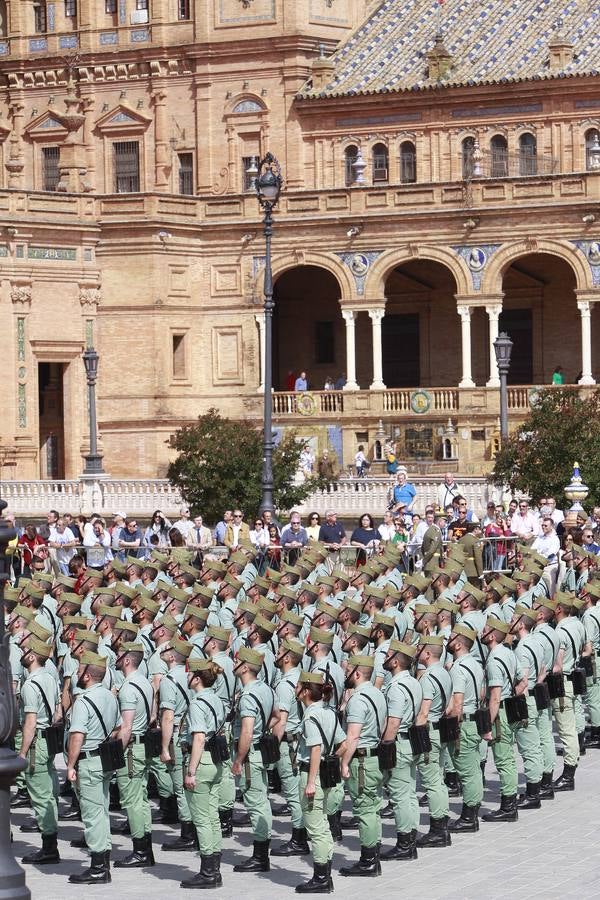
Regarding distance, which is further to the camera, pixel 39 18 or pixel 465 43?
pixel 39 18

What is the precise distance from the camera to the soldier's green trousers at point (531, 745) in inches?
781

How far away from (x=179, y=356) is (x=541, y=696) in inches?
1399

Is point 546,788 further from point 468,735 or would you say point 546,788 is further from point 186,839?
point 186,839

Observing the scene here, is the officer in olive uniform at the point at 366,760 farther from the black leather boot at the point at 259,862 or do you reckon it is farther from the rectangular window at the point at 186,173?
the rectangular window at the point at 186,173

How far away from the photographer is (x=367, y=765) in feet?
57.4

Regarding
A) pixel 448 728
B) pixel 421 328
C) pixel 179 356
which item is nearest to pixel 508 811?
pixel 448 728

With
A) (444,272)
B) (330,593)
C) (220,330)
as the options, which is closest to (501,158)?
(444,272)

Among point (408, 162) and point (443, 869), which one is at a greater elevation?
point (408, 162)

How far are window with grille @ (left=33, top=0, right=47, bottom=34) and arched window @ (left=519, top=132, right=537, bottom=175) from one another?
12.7 meters

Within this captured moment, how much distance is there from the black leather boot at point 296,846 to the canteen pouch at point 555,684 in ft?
9.36

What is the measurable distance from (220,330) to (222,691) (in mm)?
37236

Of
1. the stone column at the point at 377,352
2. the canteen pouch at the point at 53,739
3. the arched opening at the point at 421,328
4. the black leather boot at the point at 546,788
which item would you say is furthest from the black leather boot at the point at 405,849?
the arched opening at the point at 421,328

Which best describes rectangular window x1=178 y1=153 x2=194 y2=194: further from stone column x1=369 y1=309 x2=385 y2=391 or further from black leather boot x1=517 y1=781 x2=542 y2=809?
black leather boot x1=517 y1=781 x2=542 y2=809

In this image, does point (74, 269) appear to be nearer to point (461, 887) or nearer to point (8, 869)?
point (461, 887)
